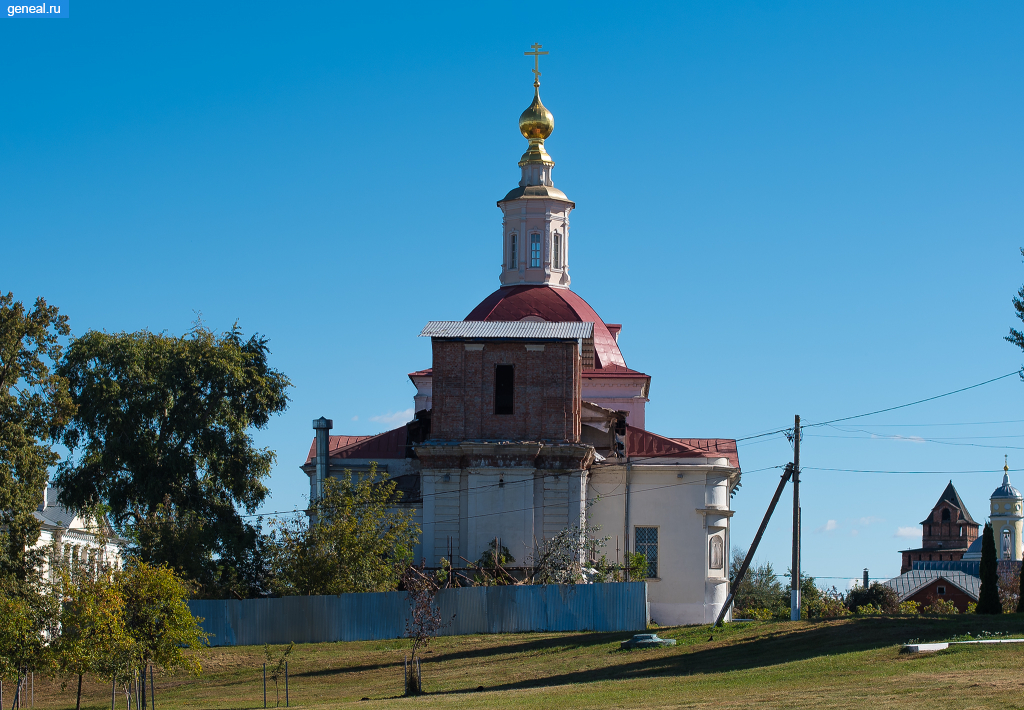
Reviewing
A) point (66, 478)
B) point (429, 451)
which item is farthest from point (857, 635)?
point (66, 478)

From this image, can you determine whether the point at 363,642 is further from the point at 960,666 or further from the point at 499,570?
the point at 960,666

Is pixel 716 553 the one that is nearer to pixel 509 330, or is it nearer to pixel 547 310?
pixel 509 330

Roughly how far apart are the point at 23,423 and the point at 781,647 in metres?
21.5

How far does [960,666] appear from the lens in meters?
23.3

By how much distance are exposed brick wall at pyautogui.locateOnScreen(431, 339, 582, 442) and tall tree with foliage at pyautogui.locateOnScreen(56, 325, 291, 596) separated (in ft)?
22.8

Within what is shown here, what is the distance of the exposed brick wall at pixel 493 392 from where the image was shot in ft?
144

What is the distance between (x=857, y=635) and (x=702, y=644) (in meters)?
4.23

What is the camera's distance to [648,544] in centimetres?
4681

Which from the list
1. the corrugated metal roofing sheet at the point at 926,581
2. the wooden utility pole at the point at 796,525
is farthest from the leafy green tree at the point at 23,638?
the corrugated metal roofing sheet at the point at 926,581

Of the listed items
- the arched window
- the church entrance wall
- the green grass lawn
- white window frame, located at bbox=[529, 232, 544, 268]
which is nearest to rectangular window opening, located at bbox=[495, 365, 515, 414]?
the church entrance wall

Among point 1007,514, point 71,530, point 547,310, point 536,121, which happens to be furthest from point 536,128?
point 1007,514

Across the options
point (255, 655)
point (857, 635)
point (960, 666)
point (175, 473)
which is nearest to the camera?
point (960, 666)

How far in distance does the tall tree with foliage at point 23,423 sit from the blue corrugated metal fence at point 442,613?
17.6ft

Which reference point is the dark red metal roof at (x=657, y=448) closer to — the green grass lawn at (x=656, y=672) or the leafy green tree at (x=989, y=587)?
the leafy green tree at (x=989, y=587)
